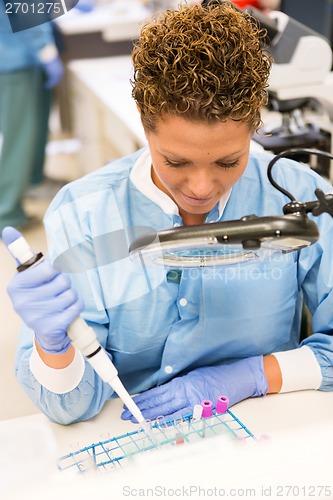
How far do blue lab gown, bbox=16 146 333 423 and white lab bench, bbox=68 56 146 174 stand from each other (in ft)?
3.68

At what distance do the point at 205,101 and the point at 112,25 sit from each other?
330 centimetres

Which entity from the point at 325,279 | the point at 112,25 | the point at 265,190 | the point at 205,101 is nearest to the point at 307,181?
the point at 265,190

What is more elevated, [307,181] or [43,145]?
[307,181]

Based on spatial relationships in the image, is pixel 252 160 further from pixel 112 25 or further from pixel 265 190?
pixel 112 25

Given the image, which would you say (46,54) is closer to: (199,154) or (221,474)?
(199,154)

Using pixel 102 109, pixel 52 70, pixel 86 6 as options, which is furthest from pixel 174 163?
pixel 86 6

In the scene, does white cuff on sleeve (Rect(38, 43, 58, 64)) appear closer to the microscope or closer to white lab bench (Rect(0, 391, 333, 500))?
the microscope

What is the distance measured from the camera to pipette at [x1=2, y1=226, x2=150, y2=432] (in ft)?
2.80

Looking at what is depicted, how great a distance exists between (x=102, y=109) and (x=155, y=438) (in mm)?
2531

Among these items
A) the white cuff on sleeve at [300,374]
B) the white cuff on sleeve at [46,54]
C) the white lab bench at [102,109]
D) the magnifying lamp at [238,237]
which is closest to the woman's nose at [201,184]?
the magnifying lamp at [238,237]

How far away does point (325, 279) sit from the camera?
1.34 metres

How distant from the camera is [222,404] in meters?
1.15

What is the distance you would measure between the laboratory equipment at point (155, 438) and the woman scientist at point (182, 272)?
2.7 inches

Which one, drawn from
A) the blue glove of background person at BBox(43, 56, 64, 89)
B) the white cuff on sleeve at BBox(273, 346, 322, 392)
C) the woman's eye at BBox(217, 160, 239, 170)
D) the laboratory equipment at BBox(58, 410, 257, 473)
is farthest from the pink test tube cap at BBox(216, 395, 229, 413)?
the blue glove of background person at BBox(43, 56, 64, 89)
